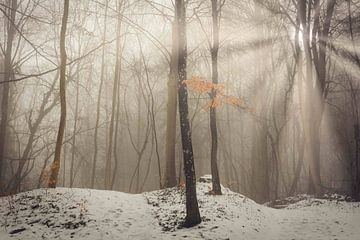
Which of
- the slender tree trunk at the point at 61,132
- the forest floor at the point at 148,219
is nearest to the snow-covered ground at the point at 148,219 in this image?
the forest floor at the point at 148,219

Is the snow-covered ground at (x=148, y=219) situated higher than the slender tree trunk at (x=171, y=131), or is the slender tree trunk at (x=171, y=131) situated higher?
the slender tree trunk at (x=171, y=131)

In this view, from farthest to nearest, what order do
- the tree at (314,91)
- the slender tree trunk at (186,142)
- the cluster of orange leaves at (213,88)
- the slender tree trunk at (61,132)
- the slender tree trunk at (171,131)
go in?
the tree at (314,91), the slender tree trunk at (171,131), the slender tree trunk at (61,132), the cluster of orange leaves at (213,88), the slender tree trunk at (186,142)

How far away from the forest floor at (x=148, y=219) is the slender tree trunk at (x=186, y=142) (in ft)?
1.36

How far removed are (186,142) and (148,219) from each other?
2774 mm

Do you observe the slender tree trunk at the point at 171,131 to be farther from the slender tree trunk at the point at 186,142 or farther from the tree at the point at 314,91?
the tree at the point at 314,91

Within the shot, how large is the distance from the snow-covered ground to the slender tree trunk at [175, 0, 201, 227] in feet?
1.53

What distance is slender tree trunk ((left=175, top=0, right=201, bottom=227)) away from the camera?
414 inches

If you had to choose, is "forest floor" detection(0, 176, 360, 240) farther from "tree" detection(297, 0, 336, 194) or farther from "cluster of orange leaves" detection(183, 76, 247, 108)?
"tree" detection(297, 0, 336, 194)

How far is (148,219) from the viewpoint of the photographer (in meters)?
11.2

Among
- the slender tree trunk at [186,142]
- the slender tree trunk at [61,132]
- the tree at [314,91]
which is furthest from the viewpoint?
the tree at [314,91]

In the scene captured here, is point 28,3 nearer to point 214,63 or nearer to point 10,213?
point 214,63

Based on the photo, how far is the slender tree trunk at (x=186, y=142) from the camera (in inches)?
414

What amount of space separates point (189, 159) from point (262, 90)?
17.1 m

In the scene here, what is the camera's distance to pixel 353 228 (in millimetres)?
11094
